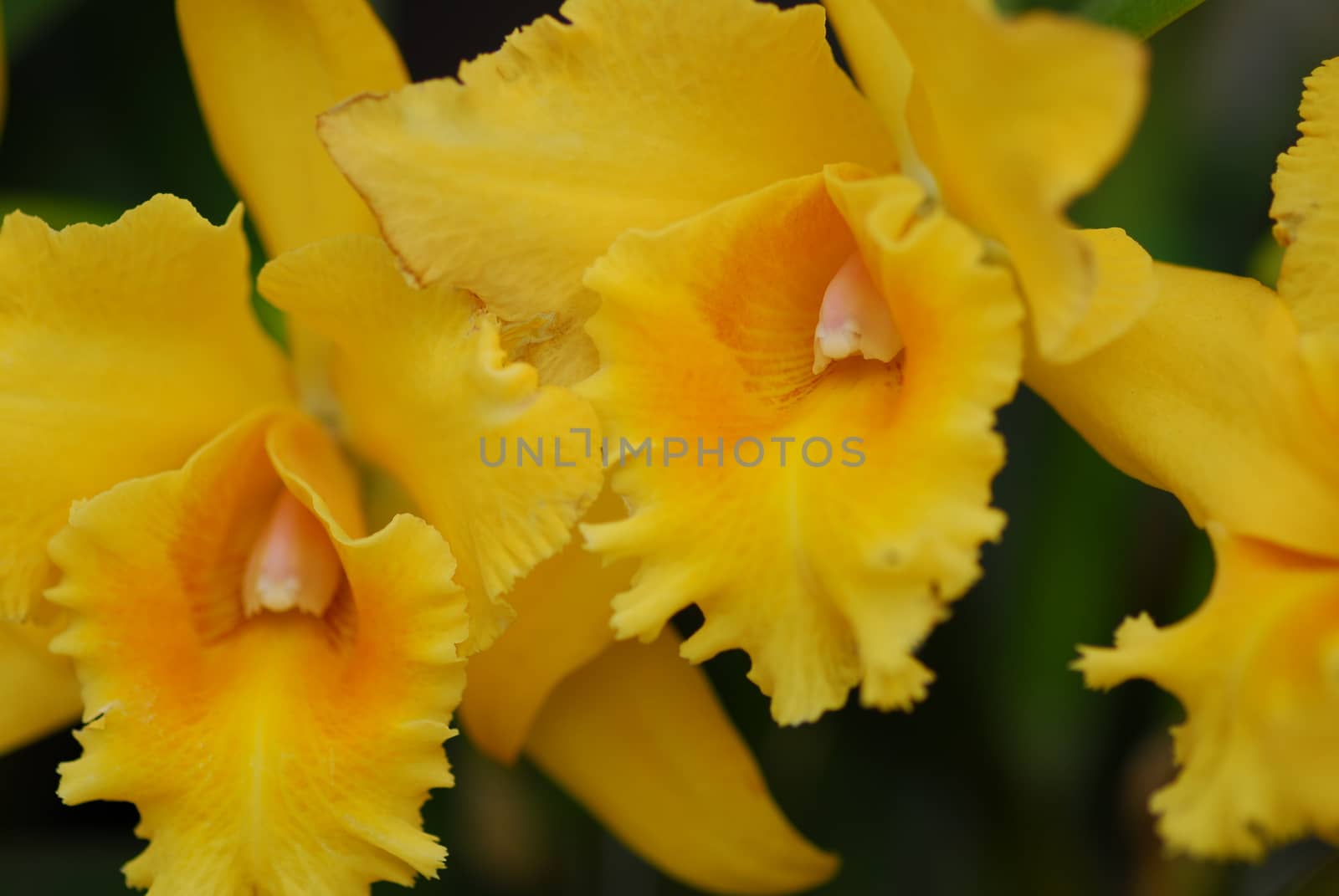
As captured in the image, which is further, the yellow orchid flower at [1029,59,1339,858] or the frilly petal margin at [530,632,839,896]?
the frilly petal margin at [530,632,839,896]

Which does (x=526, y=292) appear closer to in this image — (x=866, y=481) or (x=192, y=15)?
(x=866, y=481)

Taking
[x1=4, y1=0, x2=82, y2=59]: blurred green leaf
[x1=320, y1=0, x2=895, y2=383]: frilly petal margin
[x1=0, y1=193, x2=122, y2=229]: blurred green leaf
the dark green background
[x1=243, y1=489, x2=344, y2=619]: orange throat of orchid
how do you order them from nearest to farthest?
[x1=320, y1=0, x2=895, y2=383]: frilly petal margin
[x1=243, y1=489, x2=344, y2=619]: orange throat of orchid
[x1=0, y1=193, x2=122, y2=229]: blurred green leaf
[x1=4, y1=0, x2=82, y2=59]: blurred green leaf
the dark green background

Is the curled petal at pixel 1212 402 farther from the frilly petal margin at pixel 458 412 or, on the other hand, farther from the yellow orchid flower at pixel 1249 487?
the frilly petal margin at pixel 458 412

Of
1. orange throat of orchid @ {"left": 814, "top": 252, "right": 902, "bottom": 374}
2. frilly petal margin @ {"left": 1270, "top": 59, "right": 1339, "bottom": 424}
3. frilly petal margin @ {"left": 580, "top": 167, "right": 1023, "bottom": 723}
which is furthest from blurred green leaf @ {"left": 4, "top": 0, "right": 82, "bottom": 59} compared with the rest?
frilly petal margin @ {"left": 1270, "top": 59, "right": 1339, "bottom": 424}

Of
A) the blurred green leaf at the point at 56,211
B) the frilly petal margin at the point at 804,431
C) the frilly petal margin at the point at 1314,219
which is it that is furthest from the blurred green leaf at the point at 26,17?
the frilly petal margin at the point at 1314,219

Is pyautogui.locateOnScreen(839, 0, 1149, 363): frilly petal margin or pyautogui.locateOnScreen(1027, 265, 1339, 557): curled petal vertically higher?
pyautogui.locateOnScreen(839, 0, 1149, 363): frilly petal margin

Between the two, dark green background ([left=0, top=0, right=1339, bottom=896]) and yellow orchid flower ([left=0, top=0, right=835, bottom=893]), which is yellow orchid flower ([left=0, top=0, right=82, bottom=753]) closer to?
yellow orchid flower ([left=0, top=0, right=835, bottom=893])
